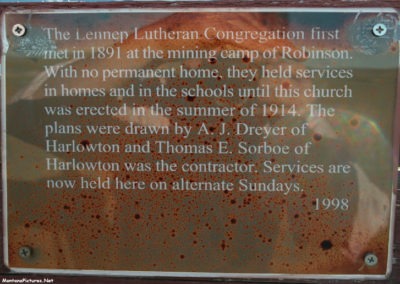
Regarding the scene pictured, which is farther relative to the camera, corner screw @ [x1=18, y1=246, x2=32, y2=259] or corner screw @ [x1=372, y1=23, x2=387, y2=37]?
corner screw @ [x1=18, y1=246, x2=32, y2=259]

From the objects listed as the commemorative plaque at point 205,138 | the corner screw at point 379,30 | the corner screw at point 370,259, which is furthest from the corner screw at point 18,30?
the corner screw at point 370,259

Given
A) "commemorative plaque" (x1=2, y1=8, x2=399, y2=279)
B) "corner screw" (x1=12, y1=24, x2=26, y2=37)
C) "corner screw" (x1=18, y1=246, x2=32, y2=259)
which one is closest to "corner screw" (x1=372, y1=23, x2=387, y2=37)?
"commemorative plaque" (x1=2, y1=8, x2=399, y2=279)

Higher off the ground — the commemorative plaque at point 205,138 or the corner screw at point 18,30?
the corner screw at point 18,30

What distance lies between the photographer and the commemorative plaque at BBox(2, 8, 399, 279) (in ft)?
5.10

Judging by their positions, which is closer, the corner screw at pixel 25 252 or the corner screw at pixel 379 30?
the corner screw at pixel 379 30

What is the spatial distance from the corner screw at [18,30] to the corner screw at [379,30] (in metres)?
1.44

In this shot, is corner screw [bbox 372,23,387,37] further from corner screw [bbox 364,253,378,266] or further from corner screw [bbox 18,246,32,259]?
corner screw [bbox 18,246,32,259]

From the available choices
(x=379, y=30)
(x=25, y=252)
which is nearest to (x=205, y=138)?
(x=379, y=30)

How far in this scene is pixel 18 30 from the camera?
1626 millimetres

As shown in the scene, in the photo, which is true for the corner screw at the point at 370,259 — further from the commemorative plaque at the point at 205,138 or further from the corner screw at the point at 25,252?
the corner screw at the point at 25,252

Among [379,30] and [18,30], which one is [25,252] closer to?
[18,30]

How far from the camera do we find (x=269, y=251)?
164 centimetres

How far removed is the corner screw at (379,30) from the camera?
154 cm

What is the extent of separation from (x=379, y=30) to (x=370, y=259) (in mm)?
942
